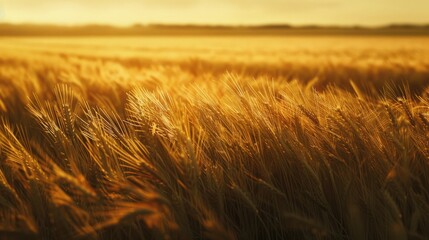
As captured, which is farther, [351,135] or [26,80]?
[26,80]

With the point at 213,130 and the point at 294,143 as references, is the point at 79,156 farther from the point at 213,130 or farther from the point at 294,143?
the point at 294,143

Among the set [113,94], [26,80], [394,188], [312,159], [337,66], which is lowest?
[394,188]

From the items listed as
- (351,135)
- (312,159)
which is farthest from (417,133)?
(312,159)

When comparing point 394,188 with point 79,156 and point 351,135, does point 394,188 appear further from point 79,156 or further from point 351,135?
point 79,156

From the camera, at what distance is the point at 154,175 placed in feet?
3.33

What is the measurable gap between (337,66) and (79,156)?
4789mm

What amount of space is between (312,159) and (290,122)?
0.59 feet

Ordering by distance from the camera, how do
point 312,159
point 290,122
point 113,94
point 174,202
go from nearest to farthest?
point 174,202 < point 312,159 < point 290,122 < point 113,94

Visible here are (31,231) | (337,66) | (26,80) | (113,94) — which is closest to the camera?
(31,231)

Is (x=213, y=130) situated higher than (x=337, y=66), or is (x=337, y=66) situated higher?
(x=337, y=66)

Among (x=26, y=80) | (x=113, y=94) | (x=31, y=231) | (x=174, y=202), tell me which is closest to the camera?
(x=31, y=231)

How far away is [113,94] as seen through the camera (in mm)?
2502

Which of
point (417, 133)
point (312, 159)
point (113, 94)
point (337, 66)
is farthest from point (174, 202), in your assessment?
point (337, 66)

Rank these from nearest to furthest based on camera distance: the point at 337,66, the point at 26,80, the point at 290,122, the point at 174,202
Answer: the point at 174,202
the point at 290,122
the point at 26,80
the point at 337,66
